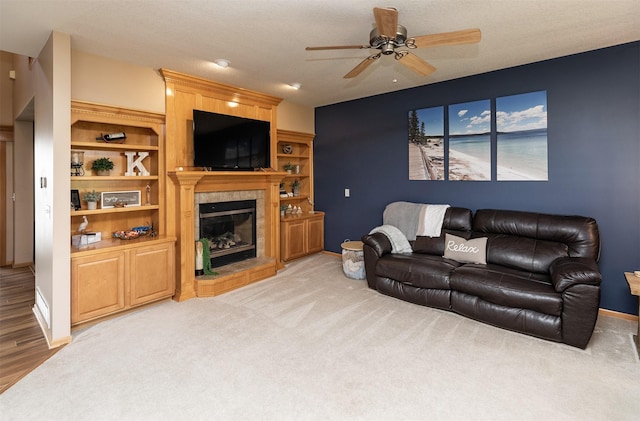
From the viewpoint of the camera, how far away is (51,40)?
9.40 feet

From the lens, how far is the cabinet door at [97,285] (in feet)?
10.0

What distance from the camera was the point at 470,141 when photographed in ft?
13.9

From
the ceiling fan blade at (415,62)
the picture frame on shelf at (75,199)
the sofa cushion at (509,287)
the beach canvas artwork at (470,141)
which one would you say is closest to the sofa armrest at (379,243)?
the sofa cushion at (509,287)

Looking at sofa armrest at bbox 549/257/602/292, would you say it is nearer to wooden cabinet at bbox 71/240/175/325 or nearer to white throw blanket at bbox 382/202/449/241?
white throw blanket at bbox 382/202/449/241

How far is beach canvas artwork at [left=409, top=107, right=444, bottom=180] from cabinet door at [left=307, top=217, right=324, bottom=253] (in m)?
1.89

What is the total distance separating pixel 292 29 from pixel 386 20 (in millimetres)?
1047

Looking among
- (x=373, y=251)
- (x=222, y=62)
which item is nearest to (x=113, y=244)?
(x=222, y=62)

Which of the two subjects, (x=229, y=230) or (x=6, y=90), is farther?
(x=6, y=90)

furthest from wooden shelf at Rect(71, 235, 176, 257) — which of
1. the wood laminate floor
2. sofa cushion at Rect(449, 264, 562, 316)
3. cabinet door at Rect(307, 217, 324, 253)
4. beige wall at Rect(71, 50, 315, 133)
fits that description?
sofa cushion at Rect(449, 264, 562, 316)

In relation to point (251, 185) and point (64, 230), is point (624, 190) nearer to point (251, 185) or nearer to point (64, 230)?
point (251, 185)

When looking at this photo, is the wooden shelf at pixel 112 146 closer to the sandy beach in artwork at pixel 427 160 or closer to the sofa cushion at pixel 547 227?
the sandy beach in artwork at pixel 427 160

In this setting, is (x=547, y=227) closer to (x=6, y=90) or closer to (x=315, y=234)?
(x=315, y=234)

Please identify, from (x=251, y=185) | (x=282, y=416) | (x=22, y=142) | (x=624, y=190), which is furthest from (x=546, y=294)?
(x=22, y=142)

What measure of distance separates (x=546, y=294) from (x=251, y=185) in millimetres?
3684
